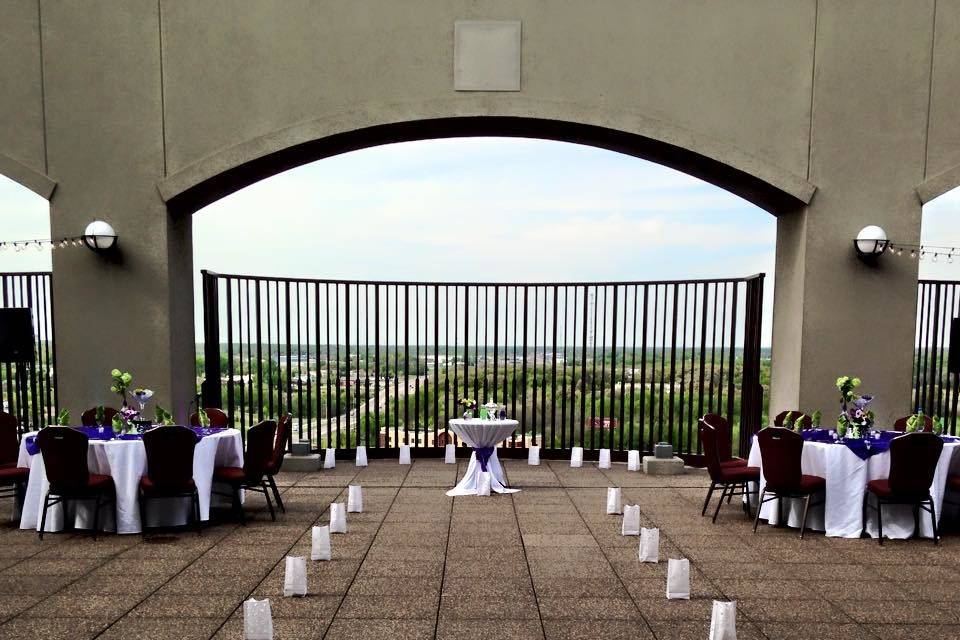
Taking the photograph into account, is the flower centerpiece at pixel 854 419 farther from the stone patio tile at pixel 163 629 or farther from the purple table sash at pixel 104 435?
the purple table sash at pixel 104 435

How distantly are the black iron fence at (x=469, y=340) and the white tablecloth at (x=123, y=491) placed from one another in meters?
2.79

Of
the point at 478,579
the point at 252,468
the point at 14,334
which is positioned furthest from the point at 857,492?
the point at 14,334

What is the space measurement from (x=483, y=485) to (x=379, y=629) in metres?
3.63

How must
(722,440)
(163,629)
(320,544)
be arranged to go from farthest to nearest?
(722,440) → (320,544) → (163,629)

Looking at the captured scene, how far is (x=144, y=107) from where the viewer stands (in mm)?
7859

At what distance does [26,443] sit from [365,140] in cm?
470

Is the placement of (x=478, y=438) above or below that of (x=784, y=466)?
below

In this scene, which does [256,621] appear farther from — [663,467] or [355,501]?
[663,467]

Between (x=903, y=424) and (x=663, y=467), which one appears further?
(x=663, y=467)

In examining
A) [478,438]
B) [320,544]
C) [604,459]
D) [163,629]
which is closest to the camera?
[163,629]

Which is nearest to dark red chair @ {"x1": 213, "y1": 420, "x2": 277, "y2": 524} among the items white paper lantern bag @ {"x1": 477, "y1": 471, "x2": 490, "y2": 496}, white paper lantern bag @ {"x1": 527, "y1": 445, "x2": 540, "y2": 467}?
white paper lantern bag @ {"x1": 477, "y1": 471, "x2": 490, "y2": 496}

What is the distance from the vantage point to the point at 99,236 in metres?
7.69

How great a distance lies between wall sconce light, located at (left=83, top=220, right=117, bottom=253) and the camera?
7.68m

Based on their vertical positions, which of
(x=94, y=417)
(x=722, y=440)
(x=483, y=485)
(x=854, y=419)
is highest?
(x=854, y=419)
